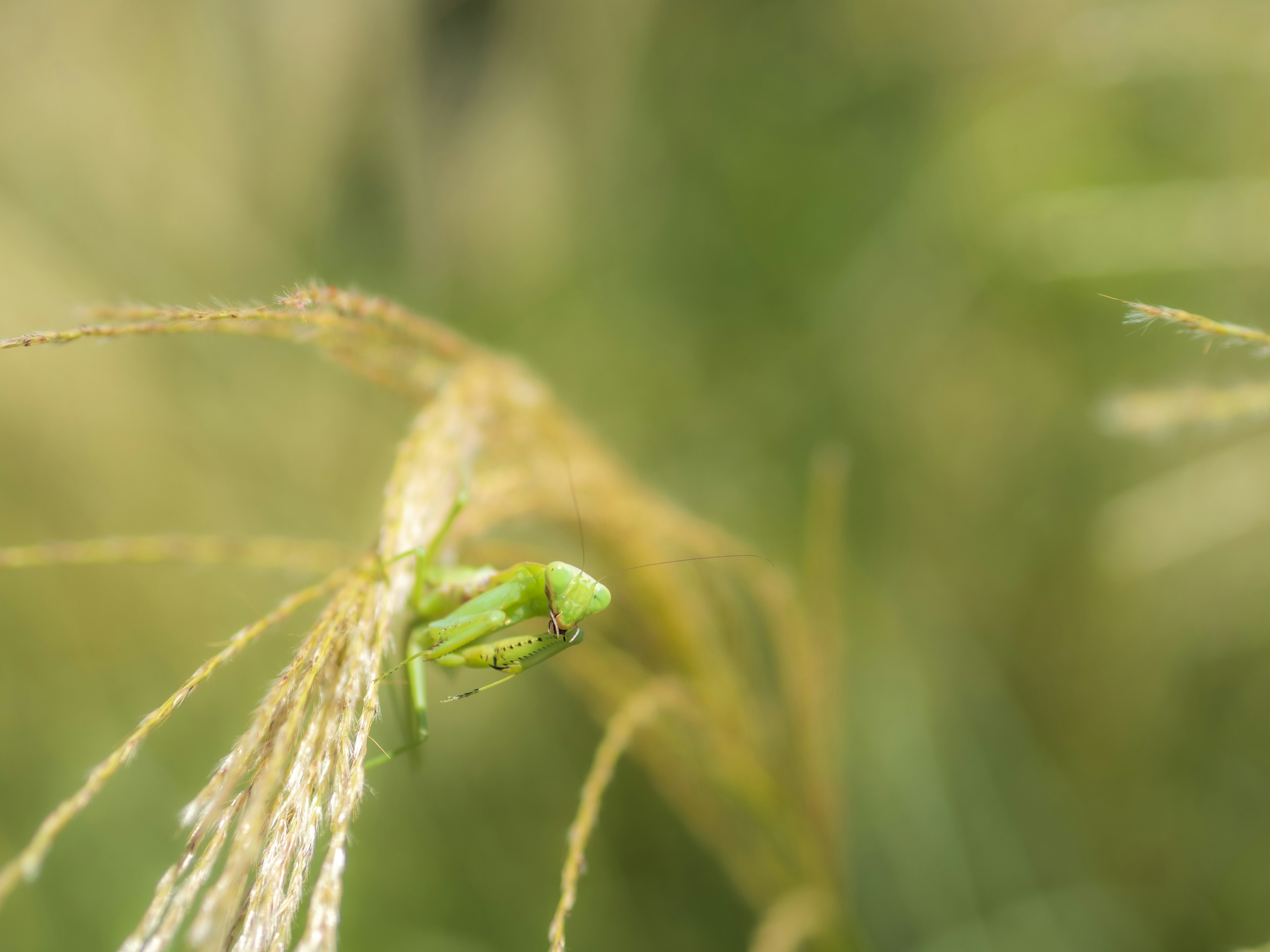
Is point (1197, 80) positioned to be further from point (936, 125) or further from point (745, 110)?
point (745, 110)

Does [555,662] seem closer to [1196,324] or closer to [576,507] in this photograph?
[576,507]

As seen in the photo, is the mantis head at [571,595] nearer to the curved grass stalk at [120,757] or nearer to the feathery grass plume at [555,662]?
the feathery grass plume at [555,662]

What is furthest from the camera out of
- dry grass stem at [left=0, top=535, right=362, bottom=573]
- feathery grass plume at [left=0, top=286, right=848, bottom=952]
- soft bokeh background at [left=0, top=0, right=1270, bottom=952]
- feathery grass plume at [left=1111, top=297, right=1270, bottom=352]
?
soft bokeh background at [left=0, top=0, right=1270, bottom=952]

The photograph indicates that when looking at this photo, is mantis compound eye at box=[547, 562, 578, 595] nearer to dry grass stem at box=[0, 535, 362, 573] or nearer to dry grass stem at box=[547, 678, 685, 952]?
dry grass stem at box=[547, 678, 685, 952]

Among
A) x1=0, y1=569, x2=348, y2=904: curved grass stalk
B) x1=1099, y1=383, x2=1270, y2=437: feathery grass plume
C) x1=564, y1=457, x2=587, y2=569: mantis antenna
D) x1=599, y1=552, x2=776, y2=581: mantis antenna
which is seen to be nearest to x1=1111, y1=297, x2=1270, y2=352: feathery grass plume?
x1=1099, y1=383, x2=1270, y2=437: feathery grass plume

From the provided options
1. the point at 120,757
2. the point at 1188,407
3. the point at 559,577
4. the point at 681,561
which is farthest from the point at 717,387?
the point at 120,757

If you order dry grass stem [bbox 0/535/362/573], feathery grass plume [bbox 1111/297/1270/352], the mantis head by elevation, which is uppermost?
dry grass stem [bbox 0/535/362/573]

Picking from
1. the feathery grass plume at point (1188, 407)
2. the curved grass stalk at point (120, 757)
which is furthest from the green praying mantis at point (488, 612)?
the feathery grass plume at point (1188, 407)
